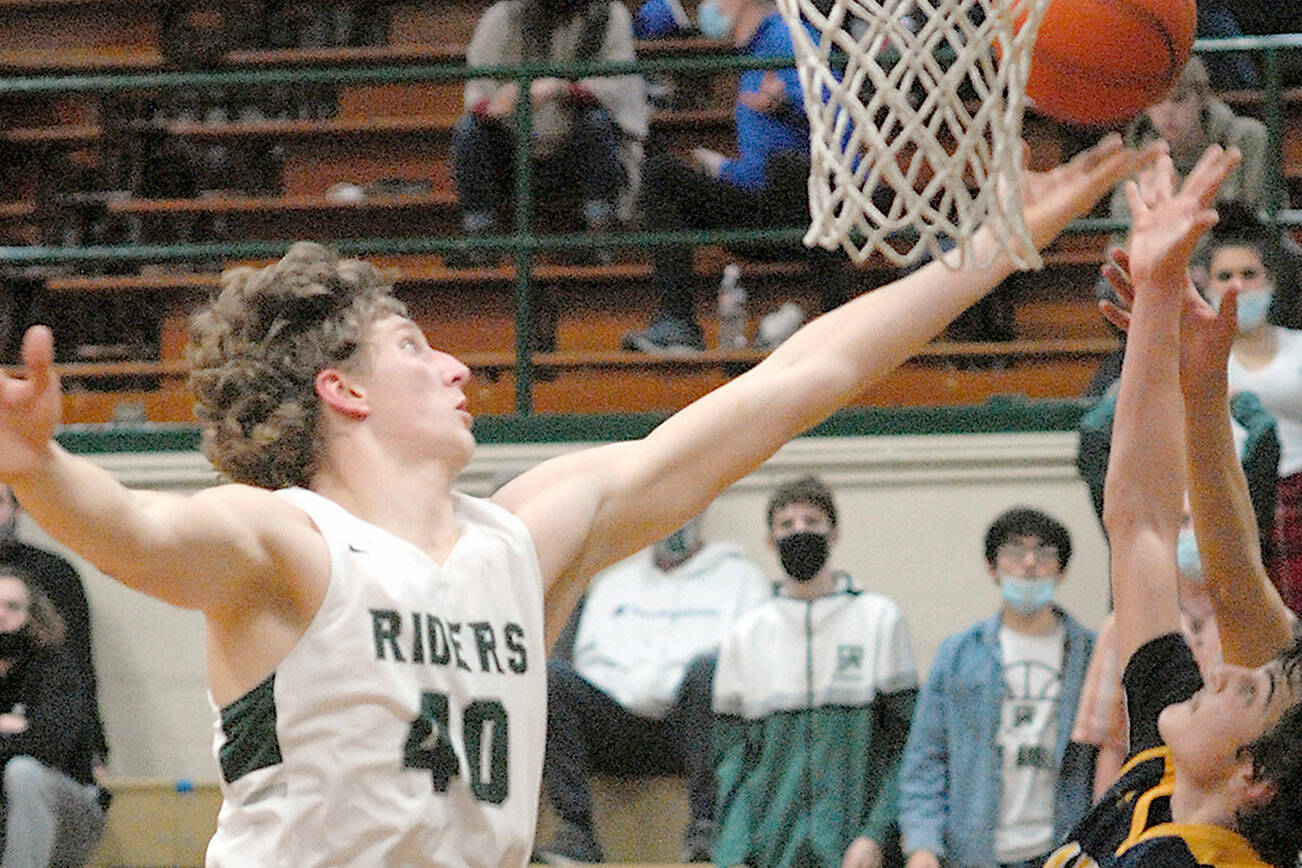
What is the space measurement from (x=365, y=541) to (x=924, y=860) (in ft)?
9.19

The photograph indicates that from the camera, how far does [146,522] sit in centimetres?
218

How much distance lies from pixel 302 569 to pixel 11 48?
848cm

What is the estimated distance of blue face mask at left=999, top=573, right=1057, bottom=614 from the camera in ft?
17.2

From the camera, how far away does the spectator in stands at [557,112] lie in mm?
7051

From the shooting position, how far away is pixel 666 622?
18.3ft

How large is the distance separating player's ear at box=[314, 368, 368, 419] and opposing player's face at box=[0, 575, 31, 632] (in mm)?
3132

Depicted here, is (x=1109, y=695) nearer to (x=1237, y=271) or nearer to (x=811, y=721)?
(x=811, y=721)

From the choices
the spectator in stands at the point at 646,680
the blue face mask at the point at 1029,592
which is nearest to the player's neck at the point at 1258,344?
the blue face mask at the point at 1029,592

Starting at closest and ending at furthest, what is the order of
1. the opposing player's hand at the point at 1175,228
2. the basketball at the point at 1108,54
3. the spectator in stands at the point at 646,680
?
1. the opposing player's hand at the point at 1175,228
2. the basketball at the point at 1108,54
3. the spectator in stands at the point at 646,680

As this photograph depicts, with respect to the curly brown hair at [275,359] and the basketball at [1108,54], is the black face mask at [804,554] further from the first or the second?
the curly brown hair at [275,359]

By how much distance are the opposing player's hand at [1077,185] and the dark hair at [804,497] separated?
239cm

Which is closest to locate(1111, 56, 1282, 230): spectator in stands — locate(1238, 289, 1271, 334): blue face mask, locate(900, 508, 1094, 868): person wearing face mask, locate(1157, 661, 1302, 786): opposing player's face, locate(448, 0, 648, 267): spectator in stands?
locate(1238, 289, 1271, 334): blue face mask

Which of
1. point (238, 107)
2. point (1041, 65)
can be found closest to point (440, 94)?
point (238, 107)

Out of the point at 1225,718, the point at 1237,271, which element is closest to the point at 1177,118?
the point at 1237,271
